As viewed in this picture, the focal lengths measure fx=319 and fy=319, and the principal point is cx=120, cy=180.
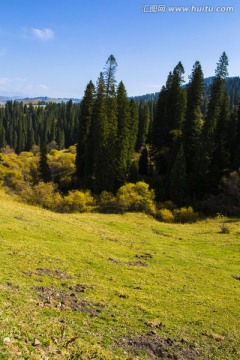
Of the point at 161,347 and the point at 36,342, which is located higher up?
the point at 36,342

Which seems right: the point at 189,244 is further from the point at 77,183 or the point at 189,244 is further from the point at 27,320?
the point at 77,183

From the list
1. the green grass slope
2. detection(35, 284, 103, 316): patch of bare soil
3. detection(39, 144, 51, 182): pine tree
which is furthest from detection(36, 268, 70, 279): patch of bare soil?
detection(39, 144, 51, 182): pine tree

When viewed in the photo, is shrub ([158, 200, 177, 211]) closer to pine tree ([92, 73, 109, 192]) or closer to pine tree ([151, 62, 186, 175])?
pine tree ([92, 73, 109, 192])

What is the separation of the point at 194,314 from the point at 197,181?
39.4 m

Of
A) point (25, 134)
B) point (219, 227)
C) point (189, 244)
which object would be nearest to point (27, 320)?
point (189, 244)

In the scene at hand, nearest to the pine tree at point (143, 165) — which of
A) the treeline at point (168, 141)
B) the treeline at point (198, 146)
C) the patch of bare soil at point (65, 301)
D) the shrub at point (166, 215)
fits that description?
the treeline at point (168, 141)

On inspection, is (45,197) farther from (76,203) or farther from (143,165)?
(143,165)

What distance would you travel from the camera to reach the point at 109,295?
54.6 ft

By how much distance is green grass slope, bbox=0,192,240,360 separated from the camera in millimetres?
11375

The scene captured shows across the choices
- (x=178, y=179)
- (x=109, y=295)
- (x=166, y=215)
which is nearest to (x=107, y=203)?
(x=166, y=215)

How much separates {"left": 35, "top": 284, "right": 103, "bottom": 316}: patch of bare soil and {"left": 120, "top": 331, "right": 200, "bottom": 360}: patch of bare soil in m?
2.37

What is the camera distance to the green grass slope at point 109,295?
37.3 ft

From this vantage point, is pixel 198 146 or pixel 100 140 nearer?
pixel 198 146

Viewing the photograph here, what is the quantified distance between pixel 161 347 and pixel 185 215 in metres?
34.1
